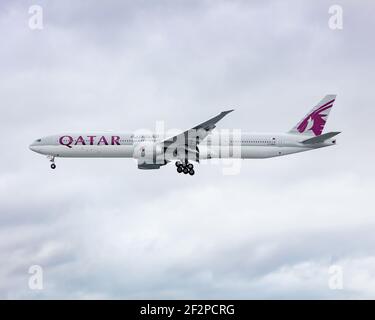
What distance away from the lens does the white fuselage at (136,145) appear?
90.1 metres

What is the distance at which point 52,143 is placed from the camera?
91062 millimetres

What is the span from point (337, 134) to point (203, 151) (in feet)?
46.1

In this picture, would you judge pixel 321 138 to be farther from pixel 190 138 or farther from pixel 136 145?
pixel 136 145

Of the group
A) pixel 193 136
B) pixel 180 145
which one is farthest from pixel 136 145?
pixel 193 136

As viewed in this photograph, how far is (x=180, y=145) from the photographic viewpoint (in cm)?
8912

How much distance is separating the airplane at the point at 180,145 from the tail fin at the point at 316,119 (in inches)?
70.7

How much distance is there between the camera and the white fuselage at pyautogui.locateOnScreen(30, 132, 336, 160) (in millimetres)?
90125

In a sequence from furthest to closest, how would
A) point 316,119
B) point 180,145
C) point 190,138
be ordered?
point 316,119, point 180,145, point 190,138

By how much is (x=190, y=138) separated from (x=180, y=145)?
1.59 meters

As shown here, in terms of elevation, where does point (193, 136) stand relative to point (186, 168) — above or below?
above

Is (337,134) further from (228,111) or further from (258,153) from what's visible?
(228,111)

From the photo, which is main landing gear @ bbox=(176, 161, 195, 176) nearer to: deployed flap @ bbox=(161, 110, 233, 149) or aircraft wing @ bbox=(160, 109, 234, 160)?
aircraft wing @ bbox=(160, 109, 234, 160)

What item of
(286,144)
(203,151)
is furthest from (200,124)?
(286,144)

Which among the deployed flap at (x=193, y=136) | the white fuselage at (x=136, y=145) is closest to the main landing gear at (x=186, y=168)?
the white fuselage at (x=136, y=145)
